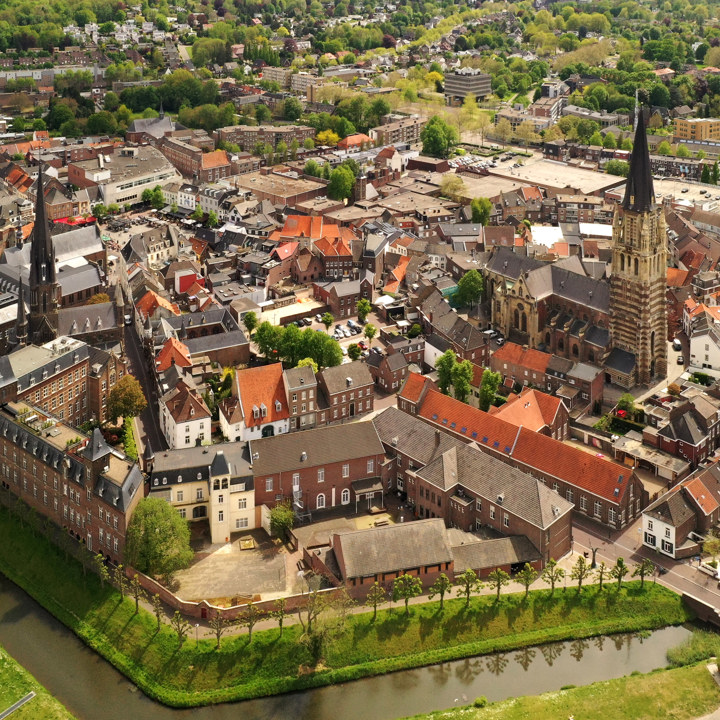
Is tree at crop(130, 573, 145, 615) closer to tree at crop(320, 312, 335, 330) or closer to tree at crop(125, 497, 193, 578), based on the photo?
tree at crop(125, 497, 193, 578)

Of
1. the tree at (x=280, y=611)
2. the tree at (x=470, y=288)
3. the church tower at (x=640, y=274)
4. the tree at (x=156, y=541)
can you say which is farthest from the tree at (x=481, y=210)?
the tree at (x=280, y=611)

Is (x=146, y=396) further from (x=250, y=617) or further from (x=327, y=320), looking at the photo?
(x=250, y=617)

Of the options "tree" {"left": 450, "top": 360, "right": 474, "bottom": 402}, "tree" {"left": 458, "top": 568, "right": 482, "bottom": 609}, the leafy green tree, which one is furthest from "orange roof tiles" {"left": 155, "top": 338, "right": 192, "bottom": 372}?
"tree" {"left": 458, "top": 568, "right": 482, "bottom": 609}

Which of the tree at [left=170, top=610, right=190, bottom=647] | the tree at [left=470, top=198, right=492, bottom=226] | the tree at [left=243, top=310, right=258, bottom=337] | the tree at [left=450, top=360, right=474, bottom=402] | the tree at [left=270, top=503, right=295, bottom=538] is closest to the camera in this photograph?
the tree at [left=170, top=610, right=190, bottom=647]

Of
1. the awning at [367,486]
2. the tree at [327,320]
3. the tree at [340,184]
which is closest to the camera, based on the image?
the awning at [367,486]

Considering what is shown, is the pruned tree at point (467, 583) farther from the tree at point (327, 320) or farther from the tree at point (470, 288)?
the tree at point (470, 288)

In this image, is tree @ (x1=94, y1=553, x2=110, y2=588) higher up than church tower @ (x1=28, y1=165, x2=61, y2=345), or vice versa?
church tower @ (x1=28, y1=165, x2=61, y2=345)
